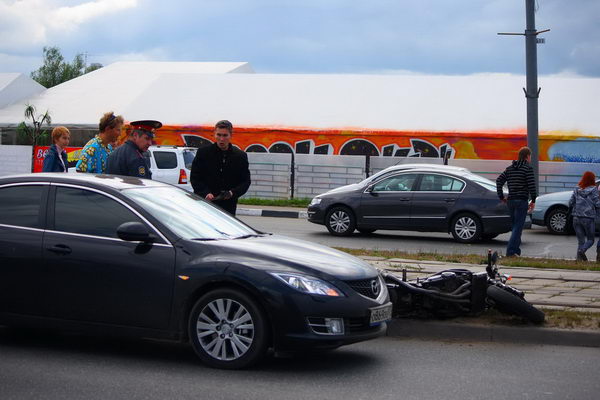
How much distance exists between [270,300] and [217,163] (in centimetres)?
400

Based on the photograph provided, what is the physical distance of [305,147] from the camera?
106 ft

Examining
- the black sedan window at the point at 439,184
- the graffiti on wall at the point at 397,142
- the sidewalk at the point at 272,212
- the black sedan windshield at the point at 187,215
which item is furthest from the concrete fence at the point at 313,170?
the black sedan windshield at the point at 187,215

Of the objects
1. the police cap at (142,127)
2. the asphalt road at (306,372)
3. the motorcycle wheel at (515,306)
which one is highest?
the police cap at (142,127)

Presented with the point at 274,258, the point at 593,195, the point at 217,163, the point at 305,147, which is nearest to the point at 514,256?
the point at 593,195

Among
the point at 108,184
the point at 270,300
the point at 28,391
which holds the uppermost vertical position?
the point at 108,184

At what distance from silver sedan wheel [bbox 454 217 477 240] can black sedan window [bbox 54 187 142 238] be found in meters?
12.1

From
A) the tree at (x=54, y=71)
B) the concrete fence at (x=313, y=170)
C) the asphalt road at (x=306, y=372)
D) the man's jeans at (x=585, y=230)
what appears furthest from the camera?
the tree at (x=54, y=71)

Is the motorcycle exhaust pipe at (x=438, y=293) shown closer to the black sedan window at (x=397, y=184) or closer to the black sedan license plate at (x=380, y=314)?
the black sedan license plate at (x=380, y=314)

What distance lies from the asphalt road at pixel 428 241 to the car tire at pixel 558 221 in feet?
0.64

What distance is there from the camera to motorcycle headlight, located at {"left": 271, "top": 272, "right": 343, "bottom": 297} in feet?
22.0

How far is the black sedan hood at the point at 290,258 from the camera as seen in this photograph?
6.79 metres

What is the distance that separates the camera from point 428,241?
18.8 m

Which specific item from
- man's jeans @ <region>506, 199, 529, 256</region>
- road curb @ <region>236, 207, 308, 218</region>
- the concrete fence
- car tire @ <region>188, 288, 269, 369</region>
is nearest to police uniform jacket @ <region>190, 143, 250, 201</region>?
car tire @ <region>188, 288, 269, 369</region>

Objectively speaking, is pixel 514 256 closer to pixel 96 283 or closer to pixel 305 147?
pixel 96 283
